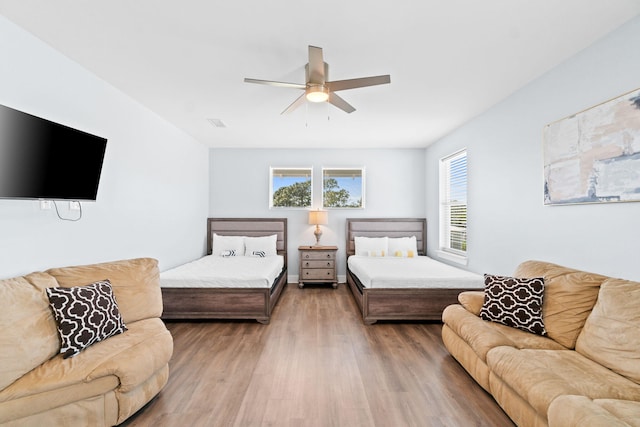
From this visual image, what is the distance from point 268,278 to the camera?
3584mm

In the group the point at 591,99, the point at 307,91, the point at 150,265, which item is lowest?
the point at 150,265

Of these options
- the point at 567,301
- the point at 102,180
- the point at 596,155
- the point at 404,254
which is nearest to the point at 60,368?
Answer: the point at 102,180

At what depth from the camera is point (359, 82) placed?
233 centimetres

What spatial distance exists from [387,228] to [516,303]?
10.8 feet

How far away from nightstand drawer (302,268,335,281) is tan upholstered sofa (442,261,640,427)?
294cm

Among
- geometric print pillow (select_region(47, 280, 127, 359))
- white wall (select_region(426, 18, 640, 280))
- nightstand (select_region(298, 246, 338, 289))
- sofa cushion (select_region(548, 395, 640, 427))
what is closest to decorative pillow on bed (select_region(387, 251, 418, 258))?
nightstand (select_region(298, 246, 338, 289))

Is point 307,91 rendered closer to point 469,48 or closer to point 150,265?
point 469,48

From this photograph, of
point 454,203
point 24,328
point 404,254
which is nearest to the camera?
point 24,328

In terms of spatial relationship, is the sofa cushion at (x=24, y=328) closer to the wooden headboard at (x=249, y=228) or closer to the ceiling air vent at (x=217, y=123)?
the ceiling air vent at (x=217, y=123)

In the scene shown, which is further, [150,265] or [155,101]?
[155,101]

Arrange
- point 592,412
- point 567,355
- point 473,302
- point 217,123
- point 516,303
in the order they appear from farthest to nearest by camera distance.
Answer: point 217,123 < point 473,302 < point 516,303 < point 567,355 < point 592,412

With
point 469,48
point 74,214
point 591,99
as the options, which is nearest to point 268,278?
point 74,214

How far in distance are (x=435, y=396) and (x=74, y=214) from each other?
3303 millimetres

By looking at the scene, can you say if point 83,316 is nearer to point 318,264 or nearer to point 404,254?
point 318,264
